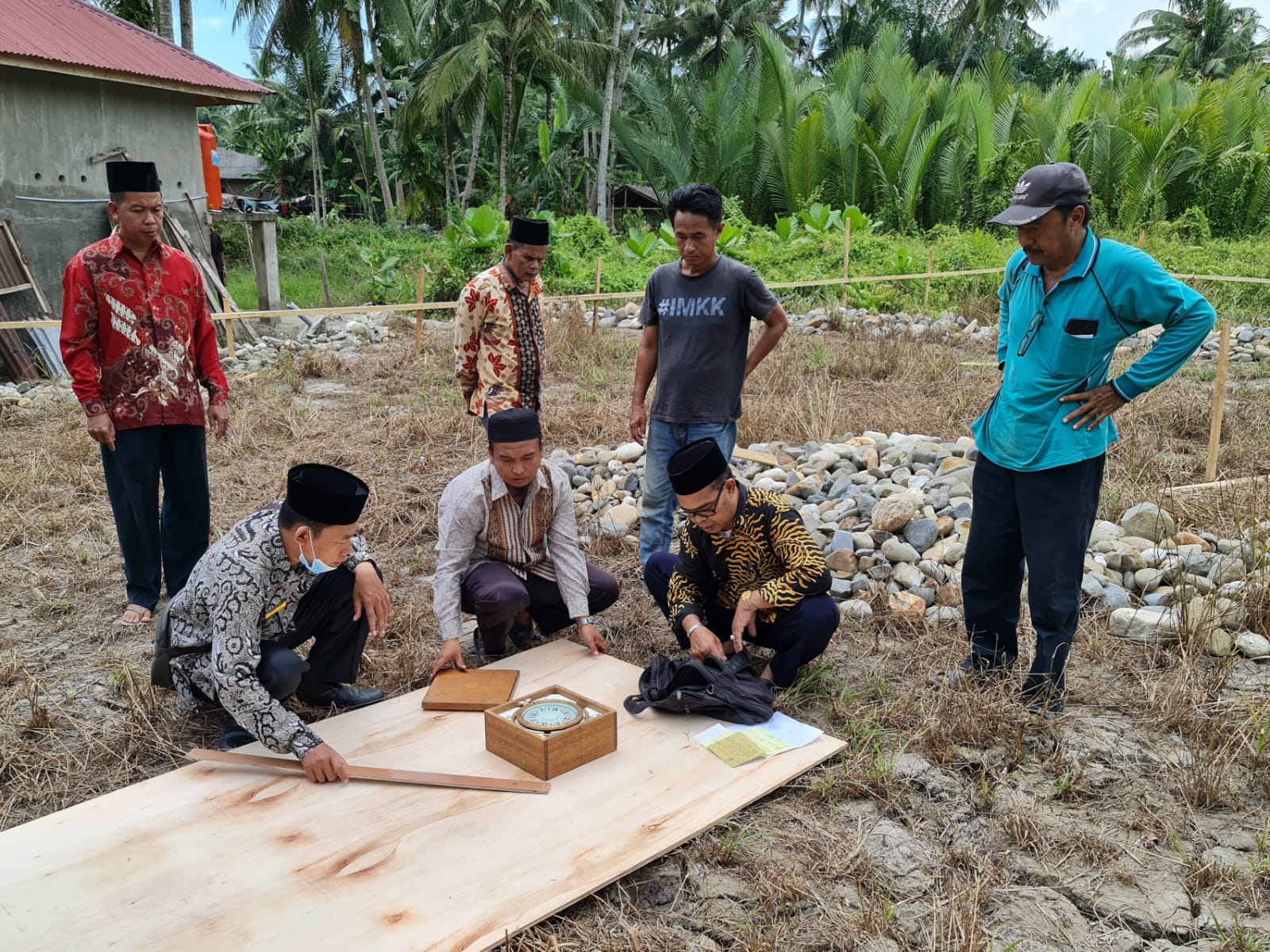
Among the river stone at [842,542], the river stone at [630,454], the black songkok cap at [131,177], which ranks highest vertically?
the black songkok cap at [131,177]

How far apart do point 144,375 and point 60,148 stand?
26.9 ft

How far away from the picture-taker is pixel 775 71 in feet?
68.2

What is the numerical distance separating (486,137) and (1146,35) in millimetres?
31928

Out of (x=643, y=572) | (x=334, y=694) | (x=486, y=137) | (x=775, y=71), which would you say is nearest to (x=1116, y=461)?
(x=643, y=572)

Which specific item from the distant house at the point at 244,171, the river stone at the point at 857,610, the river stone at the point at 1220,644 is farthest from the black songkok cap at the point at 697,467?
the distant house at the point at 244,171

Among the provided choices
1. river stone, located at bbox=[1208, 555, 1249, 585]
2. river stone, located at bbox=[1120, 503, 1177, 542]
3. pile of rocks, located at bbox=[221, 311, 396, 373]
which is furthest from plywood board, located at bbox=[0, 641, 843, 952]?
pile of rocks, located at bbox=[221, 311, 396, 373]

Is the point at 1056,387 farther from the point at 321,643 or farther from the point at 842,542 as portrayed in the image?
the point at 321,643

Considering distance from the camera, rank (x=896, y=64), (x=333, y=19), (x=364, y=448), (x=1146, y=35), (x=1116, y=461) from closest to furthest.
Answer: (x=1116, y=461) < (x=364, y=448) < (x=896, y=64) < (x=333, y=19) < (x=1146, y=35)

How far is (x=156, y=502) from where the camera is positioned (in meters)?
4.14

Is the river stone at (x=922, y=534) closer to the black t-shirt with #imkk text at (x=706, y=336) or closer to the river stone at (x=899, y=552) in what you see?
the river stone at (x=899, y=552)

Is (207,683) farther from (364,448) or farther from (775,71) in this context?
(775,71)

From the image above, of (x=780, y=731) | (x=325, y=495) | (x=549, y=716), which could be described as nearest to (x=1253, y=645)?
(x=780, y=731)

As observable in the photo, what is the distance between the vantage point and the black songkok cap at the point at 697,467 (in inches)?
125

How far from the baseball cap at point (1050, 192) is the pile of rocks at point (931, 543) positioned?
1114 millimetres
